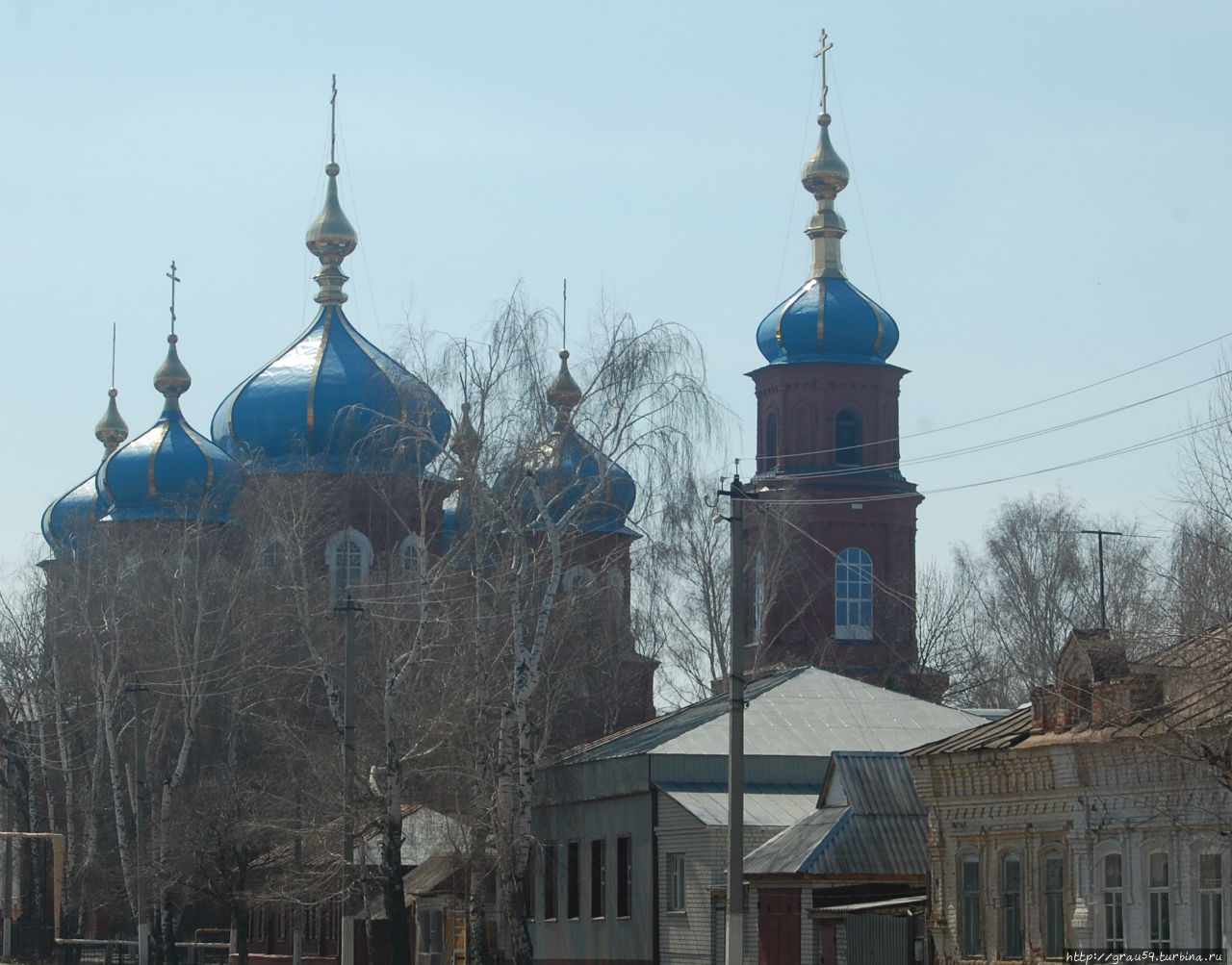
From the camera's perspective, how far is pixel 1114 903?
23.3m

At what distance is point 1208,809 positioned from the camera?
22.0 m

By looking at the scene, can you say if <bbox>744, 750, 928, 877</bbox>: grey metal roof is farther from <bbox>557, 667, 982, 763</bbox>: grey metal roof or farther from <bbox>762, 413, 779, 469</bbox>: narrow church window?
<bbox>762, 413, 779, 469</bbox>: narrow church window

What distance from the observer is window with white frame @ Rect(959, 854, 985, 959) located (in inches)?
997

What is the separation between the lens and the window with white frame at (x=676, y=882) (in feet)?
102

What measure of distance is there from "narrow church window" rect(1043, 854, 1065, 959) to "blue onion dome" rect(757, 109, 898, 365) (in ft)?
101

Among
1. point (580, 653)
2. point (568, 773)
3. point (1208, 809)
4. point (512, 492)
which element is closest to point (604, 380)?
point (512, 492)

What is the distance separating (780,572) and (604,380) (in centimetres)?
2148

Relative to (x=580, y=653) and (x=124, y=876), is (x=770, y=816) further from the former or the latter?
(x=124, y=876)

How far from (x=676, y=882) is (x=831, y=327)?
1002 inches

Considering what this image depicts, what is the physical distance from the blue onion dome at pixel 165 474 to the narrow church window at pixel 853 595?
14694mm

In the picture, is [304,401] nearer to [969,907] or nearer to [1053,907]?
[969,907]

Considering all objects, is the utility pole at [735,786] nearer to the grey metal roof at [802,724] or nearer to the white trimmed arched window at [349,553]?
the grey metal roof at [802,724]

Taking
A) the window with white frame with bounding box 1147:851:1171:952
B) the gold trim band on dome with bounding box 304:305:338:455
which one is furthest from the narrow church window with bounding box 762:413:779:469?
the window with white frame with bounding box 1147:851:1171:952

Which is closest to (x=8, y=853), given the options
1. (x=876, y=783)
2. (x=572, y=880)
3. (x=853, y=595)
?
(x=572, y=880)
